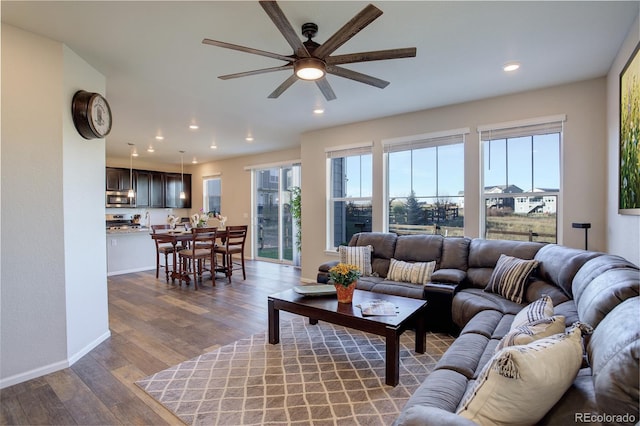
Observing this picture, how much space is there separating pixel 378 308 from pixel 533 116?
9.84 ft

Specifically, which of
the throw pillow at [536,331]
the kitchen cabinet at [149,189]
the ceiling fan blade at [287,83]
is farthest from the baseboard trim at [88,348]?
the kitchen cabinet at [149,189]

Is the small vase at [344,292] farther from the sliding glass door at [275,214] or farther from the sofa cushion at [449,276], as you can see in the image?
the sliding glass door at [275,214]

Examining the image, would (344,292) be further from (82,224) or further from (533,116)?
(533,116)

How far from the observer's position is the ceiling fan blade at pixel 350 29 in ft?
5.61

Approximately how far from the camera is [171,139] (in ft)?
20.4

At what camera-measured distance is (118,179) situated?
8.01m

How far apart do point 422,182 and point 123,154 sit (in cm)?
729

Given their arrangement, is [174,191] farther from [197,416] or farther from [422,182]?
[197,416]

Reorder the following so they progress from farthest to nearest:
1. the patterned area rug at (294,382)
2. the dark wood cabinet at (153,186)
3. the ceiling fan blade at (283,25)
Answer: the dark wood cabinet at (153,186)
the patterned area rug at (294,382)
the ceiling fan blade at (283,25)

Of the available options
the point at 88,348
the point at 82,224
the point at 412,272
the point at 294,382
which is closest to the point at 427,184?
the point at 412,272

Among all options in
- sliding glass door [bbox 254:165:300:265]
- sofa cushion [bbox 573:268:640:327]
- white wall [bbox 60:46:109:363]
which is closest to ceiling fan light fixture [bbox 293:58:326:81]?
white wall [bbox 60:46:109:363]

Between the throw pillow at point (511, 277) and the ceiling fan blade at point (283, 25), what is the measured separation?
2.74 metres

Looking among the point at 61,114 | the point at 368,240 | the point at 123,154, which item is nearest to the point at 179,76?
the point at 61,114

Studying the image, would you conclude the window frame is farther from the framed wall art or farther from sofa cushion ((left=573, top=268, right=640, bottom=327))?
sofa cushion ((left=573, top=268, right=640, bottom=327))
